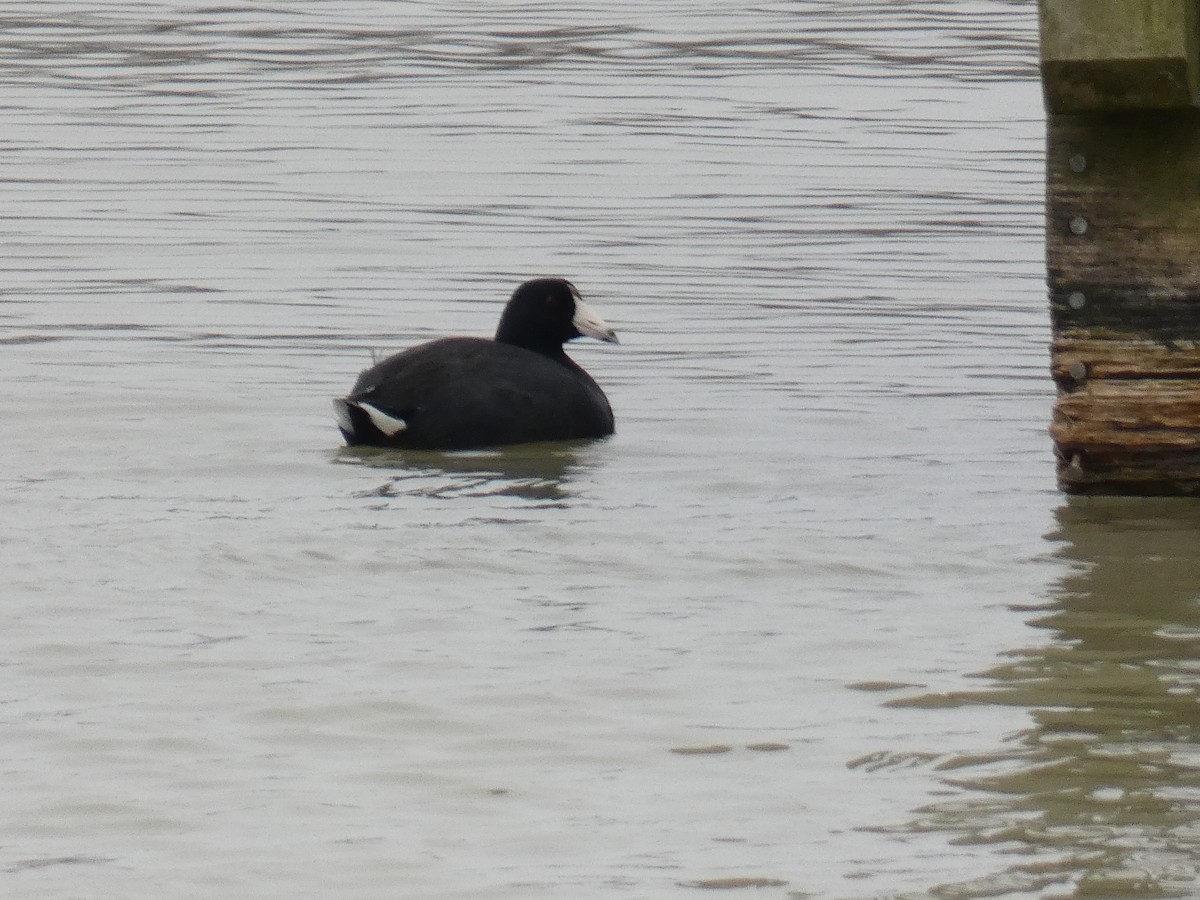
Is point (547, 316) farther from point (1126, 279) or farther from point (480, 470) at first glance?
point (1126, 279)

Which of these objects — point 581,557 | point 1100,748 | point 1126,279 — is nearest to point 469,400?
point 581,557

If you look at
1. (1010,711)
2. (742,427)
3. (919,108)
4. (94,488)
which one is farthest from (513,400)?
(919,108)

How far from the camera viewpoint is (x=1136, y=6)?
7445 millimetres

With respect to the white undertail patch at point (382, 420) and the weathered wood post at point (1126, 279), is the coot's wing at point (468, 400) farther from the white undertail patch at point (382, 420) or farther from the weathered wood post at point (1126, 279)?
the weathered wood post at point (1126, 279)

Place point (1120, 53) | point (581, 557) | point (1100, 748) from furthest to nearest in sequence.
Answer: point (581, 557) < point (1120, 53) < point (1100, 748)

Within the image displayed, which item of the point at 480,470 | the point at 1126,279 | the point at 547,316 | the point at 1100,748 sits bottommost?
the point at 480,470

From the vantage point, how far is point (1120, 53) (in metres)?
7.56

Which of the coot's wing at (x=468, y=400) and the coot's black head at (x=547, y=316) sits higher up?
the coot's black head at (x=547, y=316)

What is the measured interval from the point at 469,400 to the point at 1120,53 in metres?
3.47

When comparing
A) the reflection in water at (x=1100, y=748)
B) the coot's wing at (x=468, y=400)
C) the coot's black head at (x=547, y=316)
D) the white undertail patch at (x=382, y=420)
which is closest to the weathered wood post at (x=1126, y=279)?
the reflection in water at (x=1100, y=748)

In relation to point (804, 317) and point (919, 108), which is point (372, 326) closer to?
point (804, 317)

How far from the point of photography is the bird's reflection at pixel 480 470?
31.3ft

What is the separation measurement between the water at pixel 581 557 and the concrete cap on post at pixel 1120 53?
4.71 feet

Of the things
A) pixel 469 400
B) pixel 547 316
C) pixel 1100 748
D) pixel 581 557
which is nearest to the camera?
pixel 1100 748
